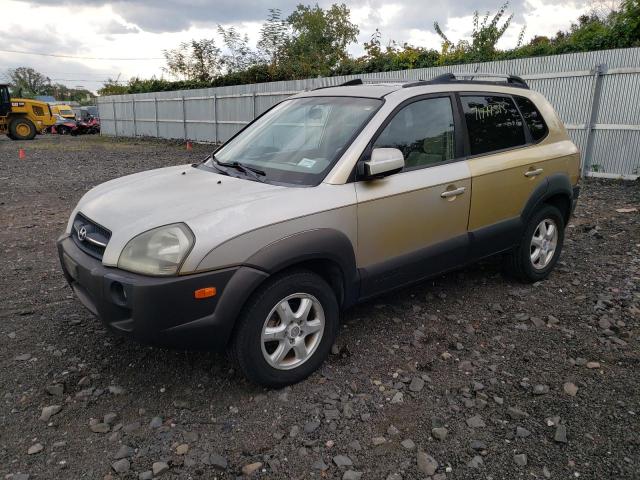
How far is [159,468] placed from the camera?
7.98 ft

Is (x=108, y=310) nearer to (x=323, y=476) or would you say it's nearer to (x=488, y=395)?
(x=323, y=476)

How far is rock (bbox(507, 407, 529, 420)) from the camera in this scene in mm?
2805

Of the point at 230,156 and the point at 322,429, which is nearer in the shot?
the point at 322,429

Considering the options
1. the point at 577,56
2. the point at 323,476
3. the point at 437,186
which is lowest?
the point at 323,476

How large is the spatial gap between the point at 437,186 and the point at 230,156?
5.17 ft

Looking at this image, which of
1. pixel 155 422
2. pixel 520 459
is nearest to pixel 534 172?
pixel 520 459

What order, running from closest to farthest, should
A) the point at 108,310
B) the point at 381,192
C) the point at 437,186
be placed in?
the point at 108,310, the point at 381,192, the point at 437,186

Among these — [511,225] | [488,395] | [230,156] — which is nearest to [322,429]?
[488,395]

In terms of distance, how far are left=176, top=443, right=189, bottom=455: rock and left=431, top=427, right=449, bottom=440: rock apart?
4.20 feet

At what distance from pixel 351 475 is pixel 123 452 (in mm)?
1144

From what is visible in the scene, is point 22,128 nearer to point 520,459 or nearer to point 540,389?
point 540,389

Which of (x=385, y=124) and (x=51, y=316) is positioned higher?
(x=385, y=124)

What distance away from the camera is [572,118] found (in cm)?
989

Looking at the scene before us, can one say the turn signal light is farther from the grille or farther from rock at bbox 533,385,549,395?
rock at bbox 533,385,549,395
